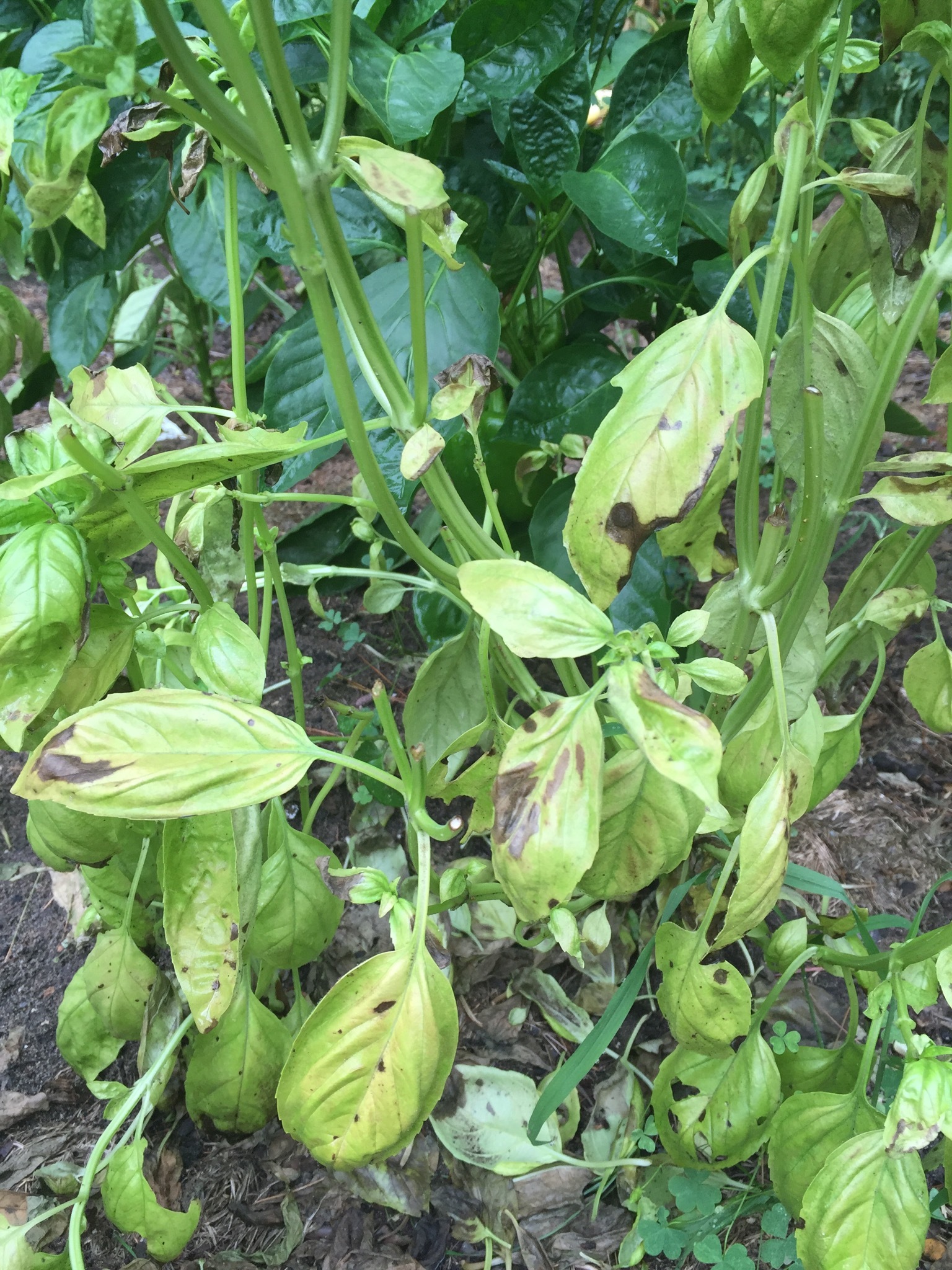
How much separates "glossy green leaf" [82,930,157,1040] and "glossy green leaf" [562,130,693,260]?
2.51 feet

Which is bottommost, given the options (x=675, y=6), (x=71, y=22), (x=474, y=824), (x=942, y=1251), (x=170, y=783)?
(x=942, y=1251)

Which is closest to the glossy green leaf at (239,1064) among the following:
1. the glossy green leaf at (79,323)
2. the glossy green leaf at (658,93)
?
the glossy green leaf at (79,323)

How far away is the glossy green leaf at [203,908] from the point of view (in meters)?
0.53

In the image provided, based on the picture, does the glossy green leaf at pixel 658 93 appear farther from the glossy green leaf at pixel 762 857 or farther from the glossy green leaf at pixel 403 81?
the glossy green leaf at pixel 762 857

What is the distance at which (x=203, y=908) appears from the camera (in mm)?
549

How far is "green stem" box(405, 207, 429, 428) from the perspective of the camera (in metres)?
0.45

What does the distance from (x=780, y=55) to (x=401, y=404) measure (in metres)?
0.26

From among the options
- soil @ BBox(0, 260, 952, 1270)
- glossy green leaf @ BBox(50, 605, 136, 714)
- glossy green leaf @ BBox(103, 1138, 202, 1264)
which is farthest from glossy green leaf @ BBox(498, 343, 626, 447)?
glossy green leaf @ BBox(103, 1138, 202, 1264)

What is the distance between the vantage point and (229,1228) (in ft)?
2.60

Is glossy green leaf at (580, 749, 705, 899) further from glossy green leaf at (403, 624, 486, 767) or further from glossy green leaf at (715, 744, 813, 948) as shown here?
glossy green leaf at (403, 624, 486, 767)

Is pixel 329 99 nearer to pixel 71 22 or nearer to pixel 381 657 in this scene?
pixel 71 22

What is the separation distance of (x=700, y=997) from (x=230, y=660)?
40 centimetres

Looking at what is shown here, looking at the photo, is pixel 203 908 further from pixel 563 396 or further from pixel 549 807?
pixel 563 396

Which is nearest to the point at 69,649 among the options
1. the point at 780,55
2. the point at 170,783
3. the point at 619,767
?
the point at 170,783
